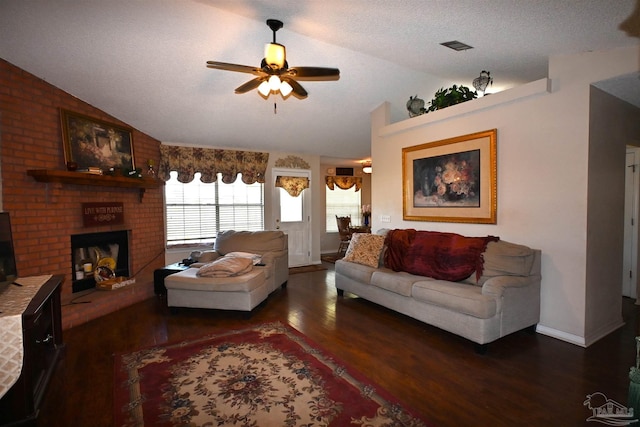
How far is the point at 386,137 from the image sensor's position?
4.87m

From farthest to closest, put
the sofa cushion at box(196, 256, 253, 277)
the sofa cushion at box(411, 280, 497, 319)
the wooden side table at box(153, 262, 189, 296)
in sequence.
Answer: the wooden side table at box(153, 262, 189, 296)
the sofa cushion at box(196, 256, 253, 277)
the sofa cushion at box(411, 280, 497, 319)

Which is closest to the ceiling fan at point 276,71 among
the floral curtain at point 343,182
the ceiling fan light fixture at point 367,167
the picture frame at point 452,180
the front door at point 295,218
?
the picture frame at point 452,180

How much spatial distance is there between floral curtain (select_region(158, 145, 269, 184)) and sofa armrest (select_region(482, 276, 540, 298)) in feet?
14.7

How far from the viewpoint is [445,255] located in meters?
3.46

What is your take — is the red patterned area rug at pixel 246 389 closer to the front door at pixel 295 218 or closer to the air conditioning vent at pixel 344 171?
the front door at pixel 295 218

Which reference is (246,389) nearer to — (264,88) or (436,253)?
(436,253)

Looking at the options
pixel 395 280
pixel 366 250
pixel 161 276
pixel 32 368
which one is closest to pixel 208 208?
pixel 161 276

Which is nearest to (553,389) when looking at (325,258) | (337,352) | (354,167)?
(337,352)

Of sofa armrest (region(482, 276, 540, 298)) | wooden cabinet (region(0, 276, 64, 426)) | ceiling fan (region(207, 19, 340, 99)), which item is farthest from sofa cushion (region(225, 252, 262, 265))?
sofa armrest (region(482, 276, 540, 298))

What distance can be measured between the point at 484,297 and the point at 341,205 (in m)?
5.80

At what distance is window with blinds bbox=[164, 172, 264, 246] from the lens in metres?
5.66

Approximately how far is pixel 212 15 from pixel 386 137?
284 centimetres

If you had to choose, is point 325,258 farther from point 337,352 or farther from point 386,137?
point 337,352

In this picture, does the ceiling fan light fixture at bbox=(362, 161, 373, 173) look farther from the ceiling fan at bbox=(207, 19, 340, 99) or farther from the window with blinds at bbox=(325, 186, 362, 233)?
the ceiling fan at bbox=(207, 19, 340, 99)
